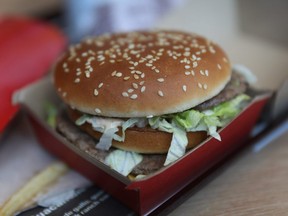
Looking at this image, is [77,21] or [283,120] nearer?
[283,120]

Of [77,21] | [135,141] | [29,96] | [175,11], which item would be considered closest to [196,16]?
[175,11]

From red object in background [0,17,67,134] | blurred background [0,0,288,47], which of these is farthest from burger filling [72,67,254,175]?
blurred background [0,0,288,47]

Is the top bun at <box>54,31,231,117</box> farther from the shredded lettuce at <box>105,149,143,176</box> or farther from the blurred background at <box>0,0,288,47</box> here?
the blurred background at <box>0,0,288,47</box>

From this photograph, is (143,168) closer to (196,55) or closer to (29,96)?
(196,55)

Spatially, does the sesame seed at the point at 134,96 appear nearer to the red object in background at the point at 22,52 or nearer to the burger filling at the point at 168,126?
the burger filling at the point at 168,126

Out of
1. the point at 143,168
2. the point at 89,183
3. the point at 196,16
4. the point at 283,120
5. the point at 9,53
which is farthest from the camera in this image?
the point at 196,16

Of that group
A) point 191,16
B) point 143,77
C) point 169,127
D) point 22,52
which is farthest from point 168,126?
point 191,16

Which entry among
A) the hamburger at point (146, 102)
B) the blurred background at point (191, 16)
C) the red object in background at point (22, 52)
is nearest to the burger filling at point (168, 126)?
the hamburger at point (146, 102)

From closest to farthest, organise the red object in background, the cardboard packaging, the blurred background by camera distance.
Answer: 1. the cardboard packaging
2. the red object in background
3. the blurred background
